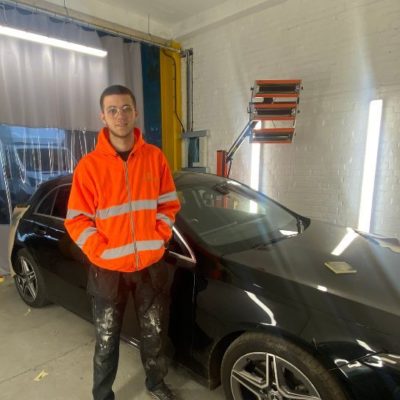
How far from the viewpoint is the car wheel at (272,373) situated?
124 cm

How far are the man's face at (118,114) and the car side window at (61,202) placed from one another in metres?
1.11

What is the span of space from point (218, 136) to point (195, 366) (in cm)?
365

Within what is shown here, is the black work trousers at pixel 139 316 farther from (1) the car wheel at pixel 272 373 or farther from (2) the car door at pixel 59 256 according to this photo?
(2) the car door at pixel 59 256

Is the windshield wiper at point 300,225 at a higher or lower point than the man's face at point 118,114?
lower

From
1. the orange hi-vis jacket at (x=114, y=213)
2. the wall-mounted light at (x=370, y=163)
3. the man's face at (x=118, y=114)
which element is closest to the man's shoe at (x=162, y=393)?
the orange hi-vis jacket at (x=114, y=213)

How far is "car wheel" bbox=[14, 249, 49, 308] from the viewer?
8.55ft

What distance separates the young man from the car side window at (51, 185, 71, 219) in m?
1.01

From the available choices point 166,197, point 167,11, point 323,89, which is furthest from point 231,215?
point 167,11

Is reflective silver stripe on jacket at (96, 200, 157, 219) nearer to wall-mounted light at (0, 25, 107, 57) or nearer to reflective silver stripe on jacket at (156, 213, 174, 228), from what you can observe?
reflective silver stripe on jacket at (156, 213, 174, 228)

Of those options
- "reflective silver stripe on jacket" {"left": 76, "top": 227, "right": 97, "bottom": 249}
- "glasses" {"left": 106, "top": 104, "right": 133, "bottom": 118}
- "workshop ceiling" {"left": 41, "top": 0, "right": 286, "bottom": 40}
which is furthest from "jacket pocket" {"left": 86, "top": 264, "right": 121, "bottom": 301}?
"workshop ceiling" {"left": 41, "top": 0, "right": 286, "bottom": 40}

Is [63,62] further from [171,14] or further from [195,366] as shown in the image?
[195,366]

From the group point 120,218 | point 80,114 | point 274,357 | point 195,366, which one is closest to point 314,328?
point 274,357

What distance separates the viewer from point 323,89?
12.0 ft

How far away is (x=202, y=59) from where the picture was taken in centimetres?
486
